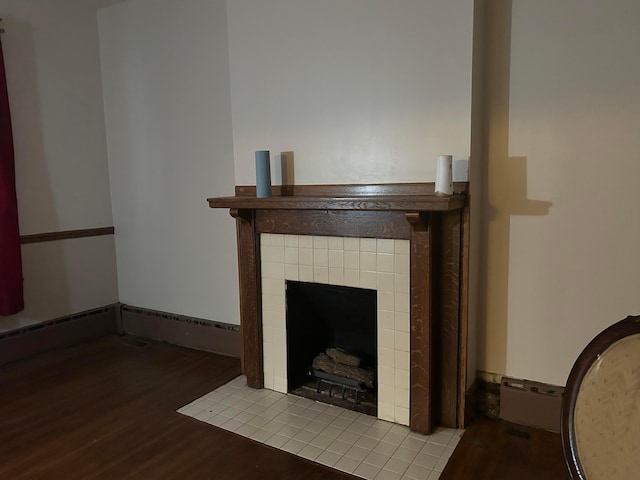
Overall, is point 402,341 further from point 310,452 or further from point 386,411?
point 310,452

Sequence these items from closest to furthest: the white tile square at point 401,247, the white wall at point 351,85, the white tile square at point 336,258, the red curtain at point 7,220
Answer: the white wall at point 351,85
the white tile square at point 401,247
the white tile square at point 336,258
the red curtain at point 7,220

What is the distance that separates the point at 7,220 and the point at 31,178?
0.39m

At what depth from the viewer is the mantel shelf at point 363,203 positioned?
6.79 feet

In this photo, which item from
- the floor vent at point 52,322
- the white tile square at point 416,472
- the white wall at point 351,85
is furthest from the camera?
the floor vent at point 52,322

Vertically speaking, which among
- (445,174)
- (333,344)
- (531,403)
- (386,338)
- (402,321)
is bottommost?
(531,403)

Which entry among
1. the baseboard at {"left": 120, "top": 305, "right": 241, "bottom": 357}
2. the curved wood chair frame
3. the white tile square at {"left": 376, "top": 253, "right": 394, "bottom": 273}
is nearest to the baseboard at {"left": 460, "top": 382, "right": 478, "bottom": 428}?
the white tile square at {"left": 376, "top": 253, "right": 394, "bottom": 273}

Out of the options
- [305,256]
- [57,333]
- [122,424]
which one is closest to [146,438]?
[122,424]

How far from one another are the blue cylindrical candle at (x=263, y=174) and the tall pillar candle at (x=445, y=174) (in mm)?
957

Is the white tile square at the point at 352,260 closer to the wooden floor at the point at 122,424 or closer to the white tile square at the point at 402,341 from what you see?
the white tile square at the point at 402,341

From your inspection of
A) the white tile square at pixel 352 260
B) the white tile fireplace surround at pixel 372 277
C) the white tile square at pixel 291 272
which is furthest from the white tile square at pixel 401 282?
the white tile square at pixel 291 272

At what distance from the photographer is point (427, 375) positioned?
7.61 feet

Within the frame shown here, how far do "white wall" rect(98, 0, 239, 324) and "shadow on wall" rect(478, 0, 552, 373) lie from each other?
1.67 metres

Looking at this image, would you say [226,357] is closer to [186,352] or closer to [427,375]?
[186,352]

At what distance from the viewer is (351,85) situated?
97.3 inches
